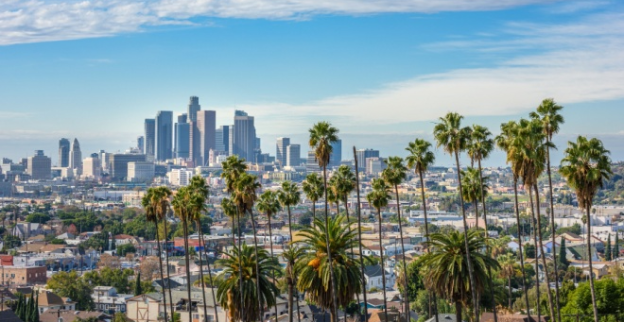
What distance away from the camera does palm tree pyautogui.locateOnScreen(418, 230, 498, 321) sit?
38.4m

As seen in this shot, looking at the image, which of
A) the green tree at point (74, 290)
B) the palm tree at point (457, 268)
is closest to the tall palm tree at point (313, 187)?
the palm tree at point (457, 268)

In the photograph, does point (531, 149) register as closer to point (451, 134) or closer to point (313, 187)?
point (451, 134)

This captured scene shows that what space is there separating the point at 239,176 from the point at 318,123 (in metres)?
5.50

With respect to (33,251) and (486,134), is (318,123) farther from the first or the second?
(33,251)

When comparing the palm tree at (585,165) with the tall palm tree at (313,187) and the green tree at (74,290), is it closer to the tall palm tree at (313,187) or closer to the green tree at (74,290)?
the tall palm tree at (313,187)

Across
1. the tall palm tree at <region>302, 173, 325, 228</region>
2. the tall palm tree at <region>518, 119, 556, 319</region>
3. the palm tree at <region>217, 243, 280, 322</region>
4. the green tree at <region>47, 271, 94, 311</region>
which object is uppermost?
the tall palm tree at <region>518, 119, 556, 319</region>

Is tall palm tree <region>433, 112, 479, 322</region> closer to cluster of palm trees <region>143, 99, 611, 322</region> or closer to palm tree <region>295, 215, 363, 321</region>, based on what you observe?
cluster of palm trees <region>143, 99, 611, 322</region>

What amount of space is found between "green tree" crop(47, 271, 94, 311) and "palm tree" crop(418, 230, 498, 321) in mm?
72803

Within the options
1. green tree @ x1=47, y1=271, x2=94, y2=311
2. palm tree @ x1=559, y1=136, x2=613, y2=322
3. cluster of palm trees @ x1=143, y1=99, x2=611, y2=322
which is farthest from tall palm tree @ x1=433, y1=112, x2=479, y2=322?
green tree @ x1=47, y1=271, x2=94, y2=311

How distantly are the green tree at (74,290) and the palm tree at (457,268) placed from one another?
72803mm

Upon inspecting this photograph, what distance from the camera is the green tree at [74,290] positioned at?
10634cm

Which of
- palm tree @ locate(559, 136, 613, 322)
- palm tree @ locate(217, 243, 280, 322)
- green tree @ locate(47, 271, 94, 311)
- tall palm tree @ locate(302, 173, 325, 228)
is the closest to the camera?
palm tree @ locate(559, 136, 613, 322)

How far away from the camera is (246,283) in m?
44.1

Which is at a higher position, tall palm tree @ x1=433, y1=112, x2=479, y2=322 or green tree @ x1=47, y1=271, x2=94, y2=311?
tall palm tree @ x1=433, y1=112, x2=479, y2=322
